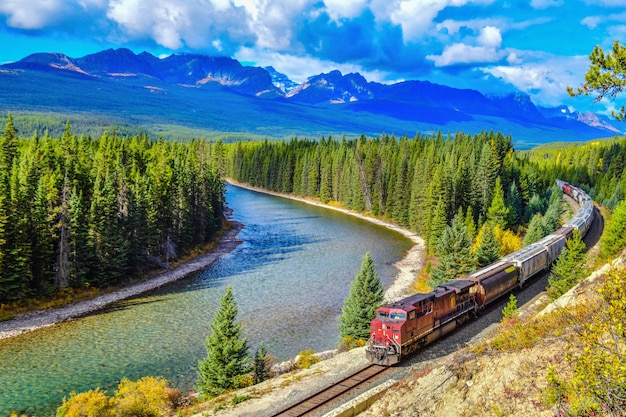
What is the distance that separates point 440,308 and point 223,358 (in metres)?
14.4

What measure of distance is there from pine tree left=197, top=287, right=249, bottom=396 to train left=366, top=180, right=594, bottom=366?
7.78 metres

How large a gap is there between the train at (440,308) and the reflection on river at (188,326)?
10710 mm

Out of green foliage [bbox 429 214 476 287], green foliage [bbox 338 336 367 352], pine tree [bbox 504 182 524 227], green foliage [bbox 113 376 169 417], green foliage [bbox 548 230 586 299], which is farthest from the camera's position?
pine tree [bbox 504 182 524 227]

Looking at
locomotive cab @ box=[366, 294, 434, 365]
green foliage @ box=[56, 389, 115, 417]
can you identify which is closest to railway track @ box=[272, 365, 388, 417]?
locomotive cab @ box=[366, 294, 434, 365]

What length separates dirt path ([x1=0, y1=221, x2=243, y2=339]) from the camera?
4203 centimetres

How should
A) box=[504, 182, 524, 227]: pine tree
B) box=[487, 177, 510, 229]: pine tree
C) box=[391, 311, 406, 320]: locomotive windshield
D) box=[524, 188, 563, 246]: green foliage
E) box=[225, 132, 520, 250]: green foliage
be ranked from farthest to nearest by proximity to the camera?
box=[225, 132, 520, 250]: green foliage
box=[504, 182, 524, 227]: pine tree
box=[487, 177, 510, 229]: pine tree
box=[524, 188, 563, 246]: green foliage
box=[391, 311, 406, 320]: locomotive windshield

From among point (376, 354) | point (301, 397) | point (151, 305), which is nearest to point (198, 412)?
point (301, 397)

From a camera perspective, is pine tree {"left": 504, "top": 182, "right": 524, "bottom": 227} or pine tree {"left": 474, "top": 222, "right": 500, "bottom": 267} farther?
pine tree {"left": 504, "top": 182, "right": 524, "bottom": 227}

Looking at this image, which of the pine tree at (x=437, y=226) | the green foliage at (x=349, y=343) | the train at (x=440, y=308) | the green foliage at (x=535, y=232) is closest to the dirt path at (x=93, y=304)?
the green foliage at (x=349, y=343)

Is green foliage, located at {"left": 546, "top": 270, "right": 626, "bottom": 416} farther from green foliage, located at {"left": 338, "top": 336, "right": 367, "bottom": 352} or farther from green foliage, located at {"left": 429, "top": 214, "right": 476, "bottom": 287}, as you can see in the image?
green foliage, located at {"left": 429, "top": 214, "right": 476, "bottom": 287}

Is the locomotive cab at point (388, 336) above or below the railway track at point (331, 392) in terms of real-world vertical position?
above

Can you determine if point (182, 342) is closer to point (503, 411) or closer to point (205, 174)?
point (503, 411)

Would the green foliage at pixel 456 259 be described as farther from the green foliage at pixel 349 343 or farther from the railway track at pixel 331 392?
the railway track at pixel 331 392

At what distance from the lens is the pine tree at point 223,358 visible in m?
27.2
